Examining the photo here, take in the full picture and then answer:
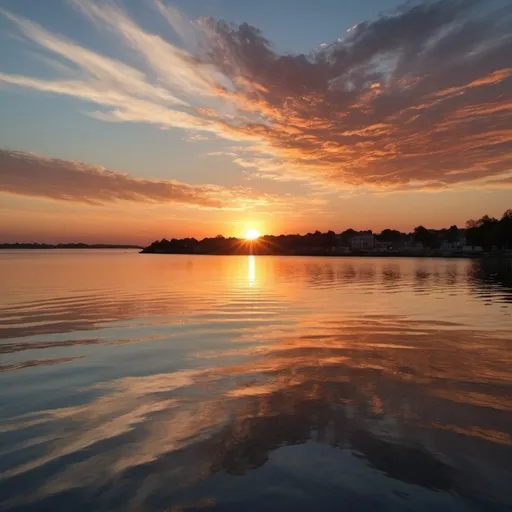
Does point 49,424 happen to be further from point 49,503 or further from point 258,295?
point 258,295

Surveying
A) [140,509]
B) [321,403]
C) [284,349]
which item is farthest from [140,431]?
[284,349]

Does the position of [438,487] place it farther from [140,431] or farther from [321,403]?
[140,431]

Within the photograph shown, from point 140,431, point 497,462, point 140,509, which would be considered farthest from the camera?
point 140,431

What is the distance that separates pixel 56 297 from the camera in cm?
3709

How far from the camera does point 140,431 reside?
29.8ft

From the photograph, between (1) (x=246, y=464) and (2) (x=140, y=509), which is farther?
(1) (x=246, y=464)

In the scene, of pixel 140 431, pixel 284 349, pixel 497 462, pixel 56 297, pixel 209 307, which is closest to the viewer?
pixel 497 462

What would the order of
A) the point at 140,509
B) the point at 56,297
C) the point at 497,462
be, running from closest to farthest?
the point at 140,509, the point at 497,462, the point at 56,297

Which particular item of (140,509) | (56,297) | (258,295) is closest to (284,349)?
(140,509)

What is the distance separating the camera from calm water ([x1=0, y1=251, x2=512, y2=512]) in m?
6.76

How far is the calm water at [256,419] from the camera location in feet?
22.2

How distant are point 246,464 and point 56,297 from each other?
3421 cm

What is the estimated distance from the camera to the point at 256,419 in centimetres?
969

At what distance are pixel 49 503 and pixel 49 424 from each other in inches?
134
